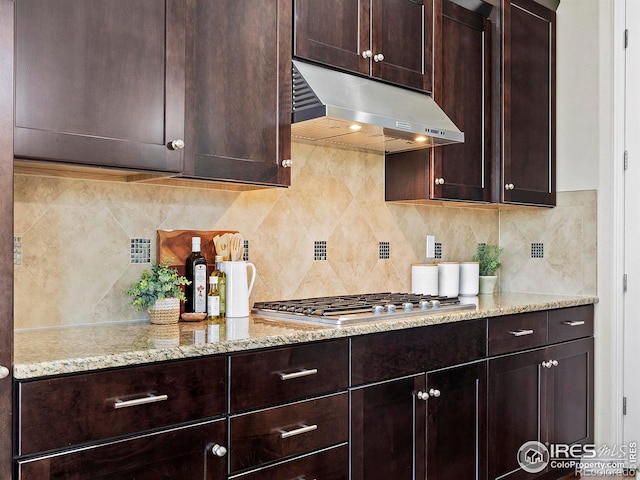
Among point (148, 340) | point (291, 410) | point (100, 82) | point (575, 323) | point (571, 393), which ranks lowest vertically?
point (571, 393)

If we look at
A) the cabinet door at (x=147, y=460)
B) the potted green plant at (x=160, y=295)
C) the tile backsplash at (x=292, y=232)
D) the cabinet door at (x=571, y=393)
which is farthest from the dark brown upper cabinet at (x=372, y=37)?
the cabinet door at (x=571, y=393)

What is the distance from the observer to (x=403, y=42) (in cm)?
270

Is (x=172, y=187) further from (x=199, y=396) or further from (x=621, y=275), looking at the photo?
(x=621, y=275)

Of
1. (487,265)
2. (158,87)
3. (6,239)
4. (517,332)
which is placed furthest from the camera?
(487,265)

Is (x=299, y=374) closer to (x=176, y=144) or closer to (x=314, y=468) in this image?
(x=314, y=468)

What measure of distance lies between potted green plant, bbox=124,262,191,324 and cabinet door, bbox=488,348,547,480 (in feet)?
4.66

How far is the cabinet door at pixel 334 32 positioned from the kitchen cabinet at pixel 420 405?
1083 mm

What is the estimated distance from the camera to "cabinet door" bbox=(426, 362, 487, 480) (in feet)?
7.97

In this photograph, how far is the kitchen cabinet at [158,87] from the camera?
164cm

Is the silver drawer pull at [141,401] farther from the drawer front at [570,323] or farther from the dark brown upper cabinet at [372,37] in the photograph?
the drawer front at [570,323]

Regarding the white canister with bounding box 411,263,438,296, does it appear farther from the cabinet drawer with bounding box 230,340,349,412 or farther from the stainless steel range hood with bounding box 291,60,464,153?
the cabinet drawer with bounding box 230,340,349,412

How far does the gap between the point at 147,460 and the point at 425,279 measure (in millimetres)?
1918

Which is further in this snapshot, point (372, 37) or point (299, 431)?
point (372, 37)

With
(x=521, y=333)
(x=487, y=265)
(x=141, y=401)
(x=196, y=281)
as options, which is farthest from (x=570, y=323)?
(x=141, y=401)
